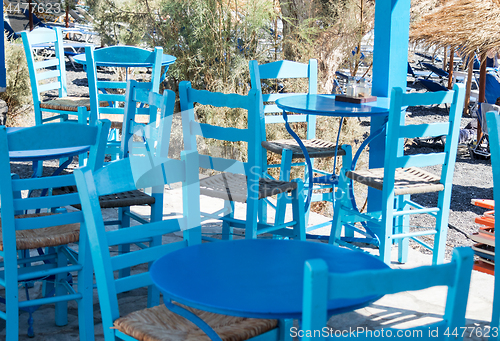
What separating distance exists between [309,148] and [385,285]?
2828 mm

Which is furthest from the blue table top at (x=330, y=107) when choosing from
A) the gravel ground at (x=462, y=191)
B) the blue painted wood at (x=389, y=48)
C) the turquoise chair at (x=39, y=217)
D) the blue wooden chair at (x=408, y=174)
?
the turquoise chair at (x=39, y=217)

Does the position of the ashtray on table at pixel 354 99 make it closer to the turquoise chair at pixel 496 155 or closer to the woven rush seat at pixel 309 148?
the woven rush seat at pixel 309 148

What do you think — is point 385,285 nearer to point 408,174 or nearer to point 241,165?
point 241,165

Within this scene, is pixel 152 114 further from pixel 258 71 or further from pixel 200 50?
pixel 200 50

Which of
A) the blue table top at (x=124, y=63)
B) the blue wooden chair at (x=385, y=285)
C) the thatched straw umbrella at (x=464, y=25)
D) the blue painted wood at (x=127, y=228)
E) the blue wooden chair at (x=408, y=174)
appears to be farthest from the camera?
the thatched straw umbrella at (x=464, y=25)

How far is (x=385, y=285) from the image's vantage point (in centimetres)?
88

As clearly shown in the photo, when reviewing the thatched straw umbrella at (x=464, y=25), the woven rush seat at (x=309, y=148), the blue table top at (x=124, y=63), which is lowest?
the woven rush seat at (x=309, y=148)

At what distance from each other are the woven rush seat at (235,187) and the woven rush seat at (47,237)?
0.70 meters

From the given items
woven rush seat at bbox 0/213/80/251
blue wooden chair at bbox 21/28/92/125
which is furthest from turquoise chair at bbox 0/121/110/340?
blue wooden chair at bbox 21/28/92/125

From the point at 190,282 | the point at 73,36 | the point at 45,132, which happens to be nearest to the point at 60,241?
the point at 45,132

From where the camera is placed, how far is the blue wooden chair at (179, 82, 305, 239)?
2.58m

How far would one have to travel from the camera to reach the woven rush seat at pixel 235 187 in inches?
105

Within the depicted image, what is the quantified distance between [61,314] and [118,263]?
1.08 metres

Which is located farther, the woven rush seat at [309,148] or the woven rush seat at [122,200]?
the woven rush seat at [309,148]
